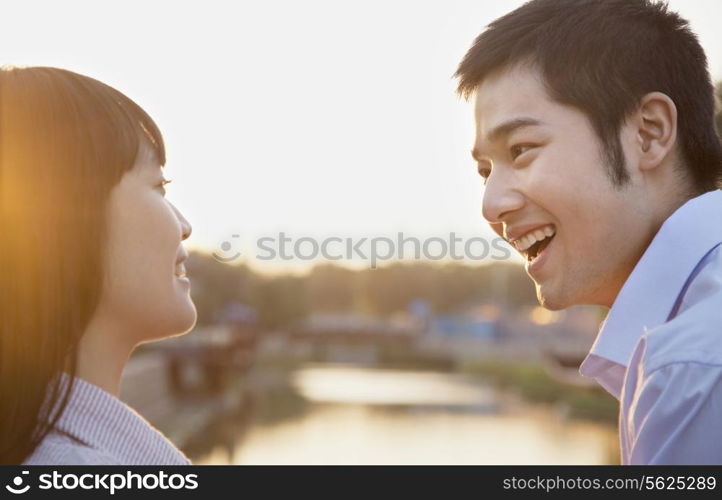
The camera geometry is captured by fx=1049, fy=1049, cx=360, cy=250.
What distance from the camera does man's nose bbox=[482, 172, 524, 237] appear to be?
2197mm

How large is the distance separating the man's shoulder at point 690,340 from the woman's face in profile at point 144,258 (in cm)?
93

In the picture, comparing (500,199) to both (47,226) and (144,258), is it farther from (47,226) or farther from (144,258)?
(47,226)

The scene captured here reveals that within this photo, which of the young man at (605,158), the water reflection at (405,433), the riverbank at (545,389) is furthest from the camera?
the riverbank at (545,389)

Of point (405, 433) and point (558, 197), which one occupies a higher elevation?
point (558, 197)

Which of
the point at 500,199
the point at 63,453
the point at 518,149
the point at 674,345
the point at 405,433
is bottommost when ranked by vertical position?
the point at 405,433

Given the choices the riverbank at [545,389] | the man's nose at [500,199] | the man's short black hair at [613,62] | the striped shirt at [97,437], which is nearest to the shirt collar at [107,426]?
the striped shirt at [97,437]

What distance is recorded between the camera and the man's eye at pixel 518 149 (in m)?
2.16

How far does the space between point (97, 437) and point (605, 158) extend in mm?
1143

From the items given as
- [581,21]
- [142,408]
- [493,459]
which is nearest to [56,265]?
[581,21]

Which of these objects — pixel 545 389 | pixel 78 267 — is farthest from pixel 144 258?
pixel 545 389

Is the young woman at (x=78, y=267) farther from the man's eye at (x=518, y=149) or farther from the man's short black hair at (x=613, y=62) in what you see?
the man's short black hair at (x=613, y=62)

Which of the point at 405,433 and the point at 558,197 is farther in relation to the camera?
the point at 405,433

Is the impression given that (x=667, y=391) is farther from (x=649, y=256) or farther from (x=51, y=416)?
(x=51, y=416)

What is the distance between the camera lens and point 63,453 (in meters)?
1.81
